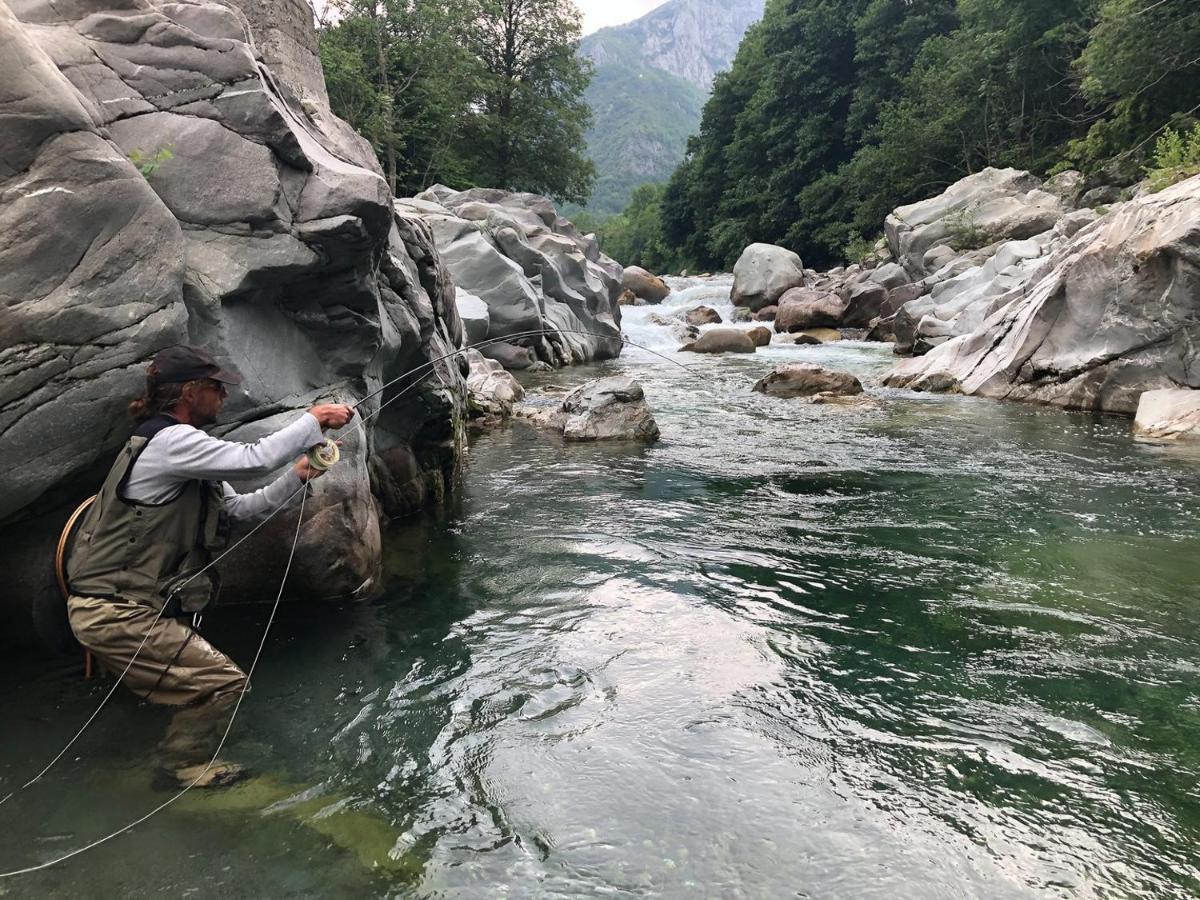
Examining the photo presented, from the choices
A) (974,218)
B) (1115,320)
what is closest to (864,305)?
(974,218)

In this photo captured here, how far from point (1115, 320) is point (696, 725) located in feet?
37.8

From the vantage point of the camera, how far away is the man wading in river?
10.7 feet

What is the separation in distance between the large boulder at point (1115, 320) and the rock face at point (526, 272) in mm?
7559

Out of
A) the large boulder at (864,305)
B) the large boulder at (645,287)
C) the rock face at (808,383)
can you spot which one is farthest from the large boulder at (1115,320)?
the large boulder at (645,287)

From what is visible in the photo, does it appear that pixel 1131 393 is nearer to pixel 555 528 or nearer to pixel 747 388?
pixel 747 388

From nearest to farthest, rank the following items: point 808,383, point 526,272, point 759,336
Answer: point 808,383 → point 526,272 → point 759,336

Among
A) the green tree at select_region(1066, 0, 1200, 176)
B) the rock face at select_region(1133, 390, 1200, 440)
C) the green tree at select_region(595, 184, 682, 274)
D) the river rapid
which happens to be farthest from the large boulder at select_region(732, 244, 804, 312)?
the green tree at select_region(595, 184, 682, 274)

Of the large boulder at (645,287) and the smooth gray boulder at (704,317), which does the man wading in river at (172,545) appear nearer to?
the smooth gray boulder at (704,317)

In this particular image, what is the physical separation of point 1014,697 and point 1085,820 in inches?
36.9

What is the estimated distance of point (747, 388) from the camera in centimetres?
1551

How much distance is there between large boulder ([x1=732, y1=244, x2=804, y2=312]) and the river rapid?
27.6 meters

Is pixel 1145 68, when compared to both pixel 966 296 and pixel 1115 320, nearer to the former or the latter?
pixel 966 296

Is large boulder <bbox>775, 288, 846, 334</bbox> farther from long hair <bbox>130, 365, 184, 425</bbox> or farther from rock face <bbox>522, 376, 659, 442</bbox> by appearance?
long hair <bbox>130, 365, 184, 425</bbox>

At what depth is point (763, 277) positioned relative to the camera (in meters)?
33.7
